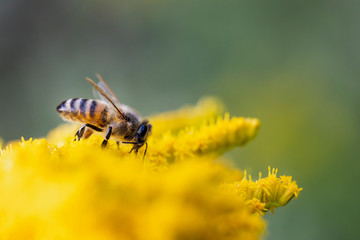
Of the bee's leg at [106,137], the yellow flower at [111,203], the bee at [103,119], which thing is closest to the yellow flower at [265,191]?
the yellow flower at [111,203]

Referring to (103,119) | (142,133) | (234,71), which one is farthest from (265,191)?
(234,71)

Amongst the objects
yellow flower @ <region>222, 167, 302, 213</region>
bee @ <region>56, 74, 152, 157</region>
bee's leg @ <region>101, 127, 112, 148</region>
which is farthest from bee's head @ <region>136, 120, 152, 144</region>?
yellow flower @ <region>222, 167, 302, 213</region>

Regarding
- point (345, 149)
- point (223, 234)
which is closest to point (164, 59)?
point (345, 149)

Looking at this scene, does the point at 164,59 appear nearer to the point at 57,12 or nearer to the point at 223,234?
the point at 57,12

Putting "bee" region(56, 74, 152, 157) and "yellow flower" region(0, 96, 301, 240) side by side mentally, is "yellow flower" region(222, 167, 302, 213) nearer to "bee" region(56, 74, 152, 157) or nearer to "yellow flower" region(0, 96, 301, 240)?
"yellow flower" region(0, 96, 301, 240)

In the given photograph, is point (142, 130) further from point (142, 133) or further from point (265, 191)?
point (265, 191)
